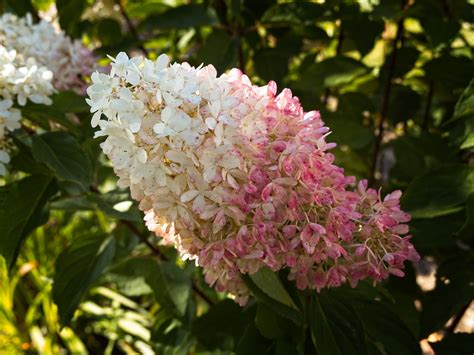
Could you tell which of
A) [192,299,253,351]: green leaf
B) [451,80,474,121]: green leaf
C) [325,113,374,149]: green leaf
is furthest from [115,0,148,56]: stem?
[451,80,474,121]: green leaf

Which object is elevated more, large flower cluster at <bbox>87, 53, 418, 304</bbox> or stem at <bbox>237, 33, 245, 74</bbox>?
large flower cluster at <bbox>87, 53, 418, 304</bbox>

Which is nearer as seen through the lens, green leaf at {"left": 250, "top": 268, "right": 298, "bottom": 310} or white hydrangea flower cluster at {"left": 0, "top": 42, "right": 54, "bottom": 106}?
green leaf at {"left": 250, "top": 268, "right": 298, "bottom": 310}

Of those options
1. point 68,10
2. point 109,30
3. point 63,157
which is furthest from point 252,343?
point 109,30

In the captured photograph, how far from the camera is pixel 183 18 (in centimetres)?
141

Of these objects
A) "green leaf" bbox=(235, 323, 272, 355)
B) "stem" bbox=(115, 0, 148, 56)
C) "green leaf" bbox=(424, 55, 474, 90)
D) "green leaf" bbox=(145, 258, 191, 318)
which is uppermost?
"green leaf" bbox=(424, 55, 474, 90)

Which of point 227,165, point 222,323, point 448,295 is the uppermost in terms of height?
point 227,165

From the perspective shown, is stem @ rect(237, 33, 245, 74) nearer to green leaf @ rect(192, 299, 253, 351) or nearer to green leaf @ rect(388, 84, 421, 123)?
green leaf @ rect(388, 84, 421, 123)

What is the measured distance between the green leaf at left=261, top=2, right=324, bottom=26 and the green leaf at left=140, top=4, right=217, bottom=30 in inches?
5.3

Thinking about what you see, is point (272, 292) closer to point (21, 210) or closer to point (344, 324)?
point (344, 324)

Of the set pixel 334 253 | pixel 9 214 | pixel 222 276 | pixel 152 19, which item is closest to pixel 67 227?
pixel 152 19

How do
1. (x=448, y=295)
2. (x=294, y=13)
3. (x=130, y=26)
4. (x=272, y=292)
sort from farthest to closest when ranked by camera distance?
(x=130, y=26) < (x=294, y=13) < (x=448, y=295) < (x=272, y=292)

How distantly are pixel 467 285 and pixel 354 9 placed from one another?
2.18ft

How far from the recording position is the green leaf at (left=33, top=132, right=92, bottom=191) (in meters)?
1.03

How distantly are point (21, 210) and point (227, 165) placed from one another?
0.50 meters
